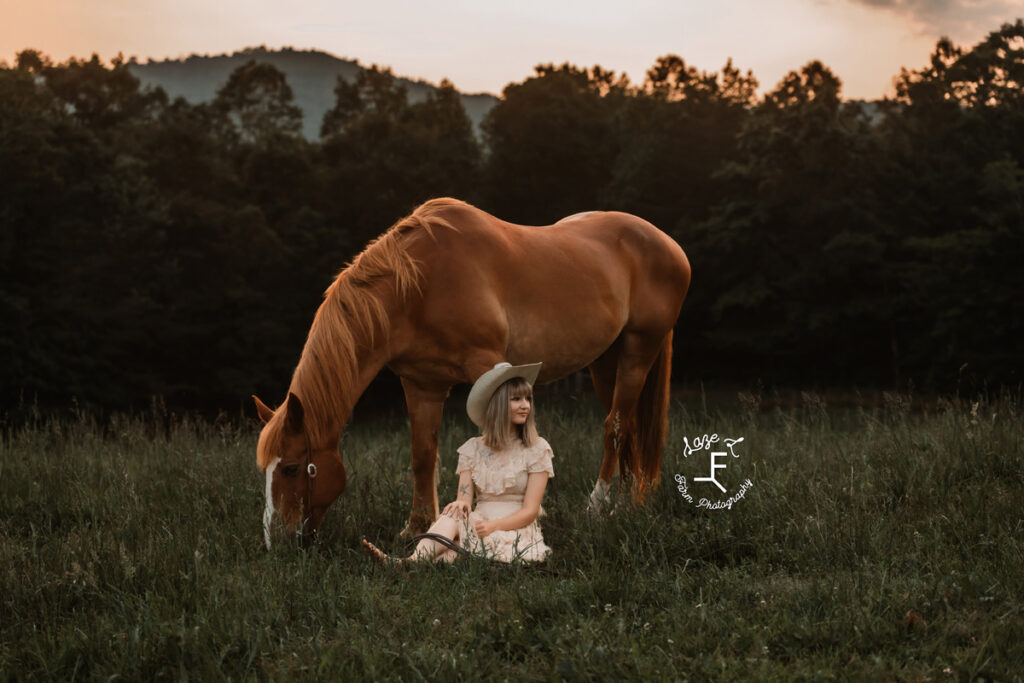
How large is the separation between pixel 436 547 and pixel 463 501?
1.05 ft

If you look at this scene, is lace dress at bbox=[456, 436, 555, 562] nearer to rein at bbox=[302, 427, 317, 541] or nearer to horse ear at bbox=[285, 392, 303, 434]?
rein at bbox=[302, 427, 317, 541]

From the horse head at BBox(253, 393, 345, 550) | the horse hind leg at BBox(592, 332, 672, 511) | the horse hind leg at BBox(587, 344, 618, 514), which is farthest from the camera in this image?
the horse hind leg at BBox(592, 332, 672, 511)

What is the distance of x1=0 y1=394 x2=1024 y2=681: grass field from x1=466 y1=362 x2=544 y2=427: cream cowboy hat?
0.91 meters

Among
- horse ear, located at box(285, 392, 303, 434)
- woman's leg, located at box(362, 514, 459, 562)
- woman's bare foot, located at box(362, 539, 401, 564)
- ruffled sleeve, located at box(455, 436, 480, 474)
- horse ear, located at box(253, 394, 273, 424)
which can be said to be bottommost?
woman's bare foot, located at box(362, 539, 401, 564)

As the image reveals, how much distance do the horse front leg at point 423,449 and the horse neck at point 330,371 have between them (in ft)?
1.45

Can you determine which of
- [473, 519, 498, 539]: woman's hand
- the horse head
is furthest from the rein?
[473, 519, 498, 539]: woman's hand

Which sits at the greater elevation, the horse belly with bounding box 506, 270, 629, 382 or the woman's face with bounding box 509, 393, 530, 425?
the horse belly with bounding box 506, 270, 629, 382

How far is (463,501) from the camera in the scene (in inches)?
194

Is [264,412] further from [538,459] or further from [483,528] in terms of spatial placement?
[538,459]

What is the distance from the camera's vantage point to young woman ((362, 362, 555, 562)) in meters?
4.84

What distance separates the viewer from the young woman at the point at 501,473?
484 cm

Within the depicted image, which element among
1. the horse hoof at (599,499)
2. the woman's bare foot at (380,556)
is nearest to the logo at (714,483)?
the horse hoof at (599,499)

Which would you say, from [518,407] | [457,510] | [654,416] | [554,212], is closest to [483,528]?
[457,510]

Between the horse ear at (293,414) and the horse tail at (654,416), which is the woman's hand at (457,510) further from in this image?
the horse tail at (654,416)
